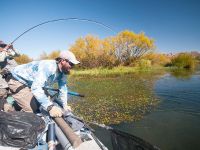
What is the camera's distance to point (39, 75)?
200 inches

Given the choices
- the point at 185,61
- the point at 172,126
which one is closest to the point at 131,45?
the point at 185,61

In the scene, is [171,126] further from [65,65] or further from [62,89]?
[65,65]

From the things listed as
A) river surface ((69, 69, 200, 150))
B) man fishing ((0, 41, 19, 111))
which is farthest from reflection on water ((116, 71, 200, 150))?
man fishing ((0, 41, 19, 111))

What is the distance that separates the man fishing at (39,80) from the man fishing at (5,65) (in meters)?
0.18

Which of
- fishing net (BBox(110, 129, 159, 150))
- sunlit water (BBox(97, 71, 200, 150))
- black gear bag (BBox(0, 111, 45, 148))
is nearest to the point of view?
fishing net (BBox(110, 129, 159, 150))

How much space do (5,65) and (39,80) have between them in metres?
2.61

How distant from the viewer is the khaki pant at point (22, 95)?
5.71 meters

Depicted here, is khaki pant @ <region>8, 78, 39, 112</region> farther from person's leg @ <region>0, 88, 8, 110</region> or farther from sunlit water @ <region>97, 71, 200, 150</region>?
sunlit water @ <region>97, 71, 200, 150</region>

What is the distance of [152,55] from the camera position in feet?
174

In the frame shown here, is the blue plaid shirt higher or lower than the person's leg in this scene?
higher

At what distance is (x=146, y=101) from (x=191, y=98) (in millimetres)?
2939

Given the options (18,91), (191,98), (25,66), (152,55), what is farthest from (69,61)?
(152,55)

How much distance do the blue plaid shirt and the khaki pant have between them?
5.1 inches

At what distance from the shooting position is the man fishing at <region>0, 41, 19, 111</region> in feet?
18.9
